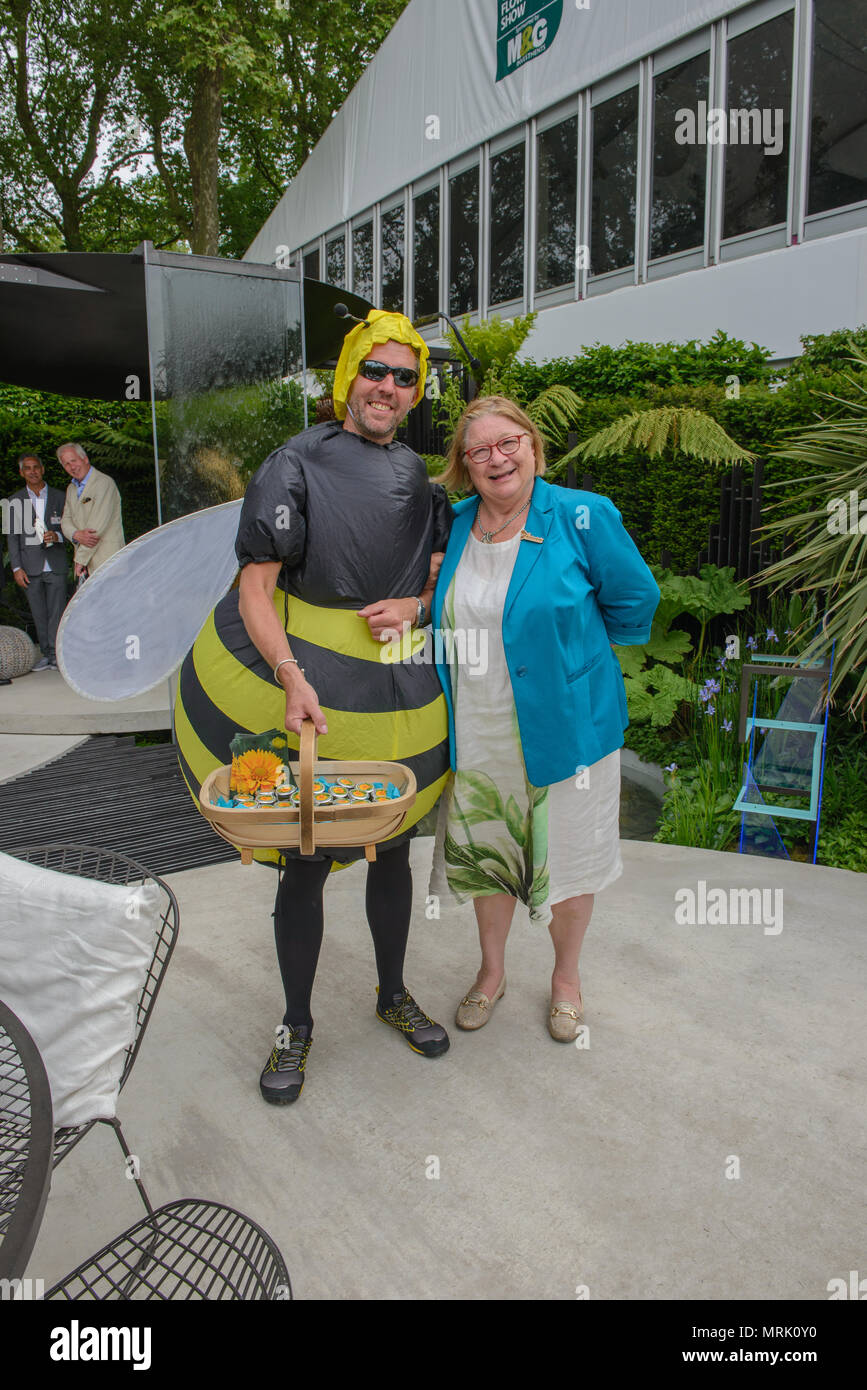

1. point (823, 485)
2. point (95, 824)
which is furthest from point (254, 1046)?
point (823, 485)

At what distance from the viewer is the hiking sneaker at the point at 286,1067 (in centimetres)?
247

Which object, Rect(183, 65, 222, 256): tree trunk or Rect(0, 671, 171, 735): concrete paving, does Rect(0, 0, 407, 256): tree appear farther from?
Rect(0, 671, 171, 735): concrete paving

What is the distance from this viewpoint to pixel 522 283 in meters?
12.6

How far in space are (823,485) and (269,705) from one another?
330 centimetres

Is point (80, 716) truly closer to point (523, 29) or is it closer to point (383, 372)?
point (383, 372)

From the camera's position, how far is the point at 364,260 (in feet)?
54.2

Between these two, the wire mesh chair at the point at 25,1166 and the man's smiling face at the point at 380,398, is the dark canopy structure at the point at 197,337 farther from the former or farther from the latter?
the wire mesh chair at the point at 25,1166

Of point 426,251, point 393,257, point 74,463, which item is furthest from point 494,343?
point 393,257

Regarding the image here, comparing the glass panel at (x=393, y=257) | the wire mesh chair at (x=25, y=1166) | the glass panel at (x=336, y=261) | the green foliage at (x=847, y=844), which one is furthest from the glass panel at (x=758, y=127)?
the wire mesh chair at (x=25, y=1166)

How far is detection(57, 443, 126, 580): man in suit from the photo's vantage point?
305 inches

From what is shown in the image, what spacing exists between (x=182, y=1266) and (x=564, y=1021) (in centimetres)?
126

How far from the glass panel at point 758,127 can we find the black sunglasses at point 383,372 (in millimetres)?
8297

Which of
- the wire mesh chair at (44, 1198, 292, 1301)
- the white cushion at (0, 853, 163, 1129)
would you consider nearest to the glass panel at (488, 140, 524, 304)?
the white cushion at (0, 853, 163, 1129)
